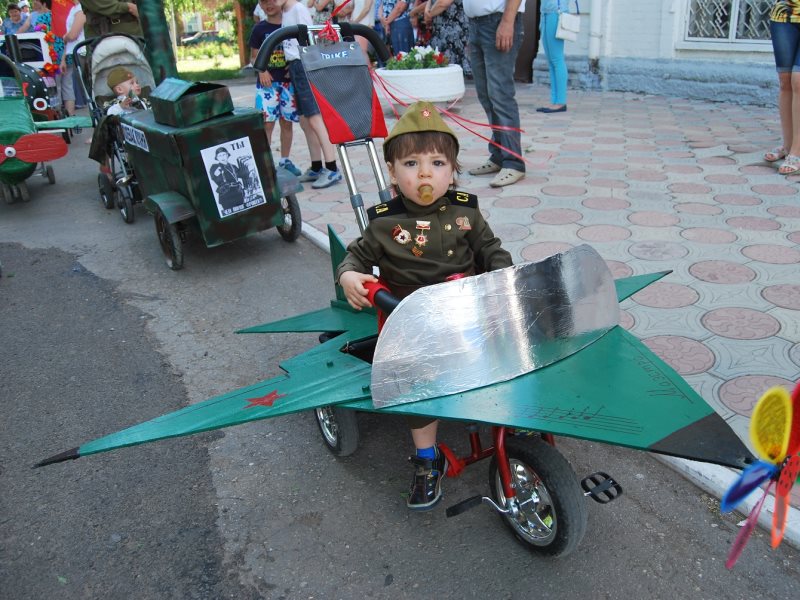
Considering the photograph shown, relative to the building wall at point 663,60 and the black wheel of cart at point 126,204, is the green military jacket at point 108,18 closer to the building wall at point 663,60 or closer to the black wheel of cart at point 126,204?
the black wheel of cart at point 126,204

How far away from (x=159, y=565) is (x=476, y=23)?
189 inches

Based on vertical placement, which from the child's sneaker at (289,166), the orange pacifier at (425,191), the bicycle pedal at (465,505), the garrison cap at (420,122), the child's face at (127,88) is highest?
the garrison cap at (420,122)

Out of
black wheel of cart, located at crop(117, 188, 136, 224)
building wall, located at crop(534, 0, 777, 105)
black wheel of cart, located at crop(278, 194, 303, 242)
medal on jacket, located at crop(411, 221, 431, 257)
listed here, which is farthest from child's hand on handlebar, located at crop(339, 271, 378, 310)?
building wall, located at crop(534, 0, 777, 105)

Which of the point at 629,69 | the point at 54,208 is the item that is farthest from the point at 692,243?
the point at 629,69

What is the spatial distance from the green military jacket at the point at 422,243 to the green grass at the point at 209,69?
13.9 m

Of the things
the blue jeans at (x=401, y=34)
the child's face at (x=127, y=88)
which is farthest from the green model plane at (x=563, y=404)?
the blue jeans at (x=401, y=34)

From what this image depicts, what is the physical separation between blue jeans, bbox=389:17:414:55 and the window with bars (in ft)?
13.5

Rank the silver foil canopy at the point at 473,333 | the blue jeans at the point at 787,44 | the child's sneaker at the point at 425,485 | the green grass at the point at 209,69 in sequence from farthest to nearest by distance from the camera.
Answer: the green grass at the point at 209,69 → the blue jeans at the point at 787,44 → the child's sneaker at the point at 425,485 → the silver foil canopy at the point at 473,333

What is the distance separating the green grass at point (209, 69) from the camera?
16.2 m

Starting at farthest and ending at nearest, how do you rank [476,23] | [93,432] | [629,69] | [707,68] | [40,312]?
1. [629,69]
2. [707,68]
3. [476,23]
4. [40,312]
5. [93,432]

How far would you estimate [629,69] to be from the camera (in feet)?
32.5

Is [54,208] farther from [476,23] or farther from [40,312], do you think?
[476,23]

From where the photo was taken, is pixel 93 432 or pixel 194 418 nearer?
pixel 194 418

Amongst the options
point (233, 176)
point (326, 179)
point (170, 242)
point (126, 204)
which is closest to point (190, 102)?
point (233, 176)
